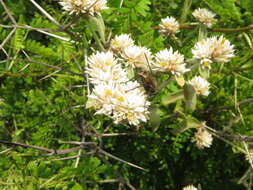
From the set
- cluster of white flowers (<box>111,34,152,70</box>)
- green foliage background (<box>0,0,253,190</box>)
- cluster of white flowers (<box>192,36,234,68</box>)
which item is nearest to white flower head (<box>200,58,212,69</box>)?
cluster of white flowers (<box>192,36,234,68</box>)

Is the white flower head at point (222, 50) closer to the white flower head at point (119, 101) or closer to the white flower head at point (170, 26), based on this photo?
the white flower head at point (119, 101)

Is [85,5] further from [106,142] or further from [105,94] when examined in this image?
[106,142]

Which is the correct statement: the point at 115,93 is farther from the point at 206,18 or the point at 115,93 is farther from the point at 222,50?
the point at 206,18

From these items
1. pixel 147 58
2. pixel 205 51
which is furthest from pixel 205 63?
pixel 147 58

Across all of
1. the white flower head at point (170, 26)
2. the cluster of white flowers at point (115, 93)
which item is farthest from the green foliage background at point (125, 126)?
the cluster of white flowers at point (115, 93)

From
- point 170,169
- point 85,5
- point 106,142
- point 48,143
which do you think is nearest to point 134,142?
point 106,142

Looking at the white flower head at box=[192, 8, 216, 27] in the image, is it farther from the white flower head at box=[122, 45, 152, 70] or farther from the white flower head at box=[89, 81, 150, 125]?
the white flower head at box=[89, 81, 150, 125]
